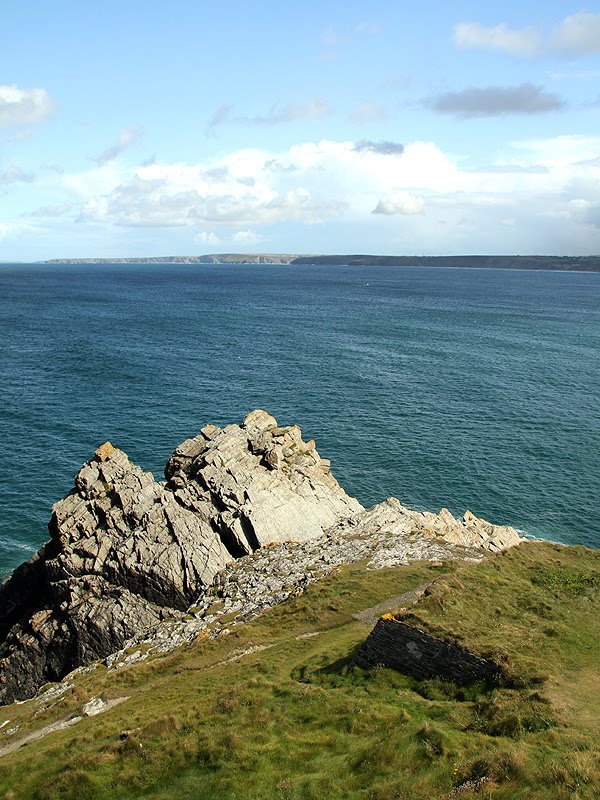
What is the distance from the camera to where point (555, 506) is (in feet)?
216

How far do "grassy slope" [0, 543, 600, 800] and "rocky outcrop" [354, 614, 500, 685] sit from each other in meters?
0.58

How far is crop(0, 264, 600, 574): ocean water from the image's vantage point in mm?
67750

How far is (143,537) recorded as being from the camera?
4569 cm

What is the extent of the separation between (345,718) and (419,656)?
4.92m

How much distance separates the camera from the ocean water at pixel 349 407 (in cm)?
6775

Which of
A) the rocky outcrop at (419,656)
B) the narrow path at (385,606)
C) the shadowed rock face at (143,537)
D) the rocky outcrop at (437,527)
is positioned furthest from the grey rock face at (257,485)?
the rocky outcrop at (419,656)

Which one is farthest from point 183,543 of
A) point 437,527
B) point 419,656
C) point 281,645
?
point 419,656

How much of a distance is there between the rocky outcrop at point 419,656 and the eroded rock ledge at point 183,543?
13.8 meters

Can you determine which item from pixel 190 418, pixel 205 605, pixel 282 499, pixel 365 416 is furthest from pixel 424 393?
pixel 205 605

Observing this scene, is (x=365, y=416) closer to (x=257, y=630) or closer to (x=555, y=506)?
(x=555, y=506)

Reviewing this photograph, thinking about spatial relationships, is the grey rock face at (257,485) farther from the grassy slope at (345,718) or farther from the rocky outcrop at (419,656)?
the rocky outcrop at (419,656)

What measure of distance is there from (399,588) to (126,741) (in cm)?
2092

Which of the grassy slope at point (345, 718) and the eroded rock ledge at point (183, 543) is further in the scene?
the eroded rock ledge at point (183, 543)

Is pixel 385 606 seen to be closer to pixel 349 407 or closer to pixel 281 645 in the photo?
pixel 281 645
